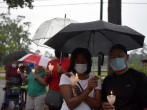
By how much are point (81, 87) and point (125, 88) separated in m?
0.54

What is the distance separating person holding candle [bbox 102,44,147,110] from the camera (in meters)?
4.59

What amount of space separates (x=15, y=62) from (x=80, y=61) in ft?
25.8

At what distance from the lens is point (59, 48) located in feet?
19.3

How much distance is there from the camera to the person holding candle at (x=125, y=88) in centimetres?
459

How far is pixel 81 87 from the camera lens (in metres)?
4.84

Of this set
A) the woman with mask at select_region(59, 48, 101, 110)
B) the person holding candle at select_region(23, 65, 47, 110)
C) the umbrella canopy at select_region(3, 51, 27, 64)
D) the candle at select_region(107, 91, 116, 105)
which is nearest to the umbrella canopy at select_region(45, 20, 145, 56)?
the woman with mask at select_region(59, 48, 101, 110)

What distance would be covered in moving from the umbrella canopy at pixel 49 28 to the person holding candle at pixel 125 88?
3036 mm

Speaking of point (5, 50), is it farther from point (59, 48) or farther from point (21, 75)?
point (59, 48)

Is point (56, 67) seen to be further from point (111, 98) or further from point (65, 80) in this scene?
point (111, 98)

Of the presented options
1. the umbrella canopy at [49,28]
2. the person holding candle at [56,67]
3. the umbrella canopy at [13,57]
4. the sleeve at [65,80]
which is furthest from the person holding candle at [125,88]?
the umbrella canopy at [13,57]

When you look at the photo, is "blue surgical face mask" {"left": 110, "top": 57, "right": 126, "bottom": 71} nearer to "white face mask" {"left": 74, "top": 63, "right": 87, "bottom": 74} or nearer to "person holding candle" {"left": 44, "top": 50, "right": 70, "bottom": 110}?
"white face mask" {"left": 74, "top": 63, "right": 87, "bottom": 74}

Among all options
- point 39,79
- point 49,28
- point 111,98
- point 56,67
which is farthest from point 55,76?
point 39,79

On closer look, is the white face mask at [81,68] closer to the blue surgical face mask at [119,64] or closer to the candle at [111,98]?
the blue surgical face mask at [119,64]

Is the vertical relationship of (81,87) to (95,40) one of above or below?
below
